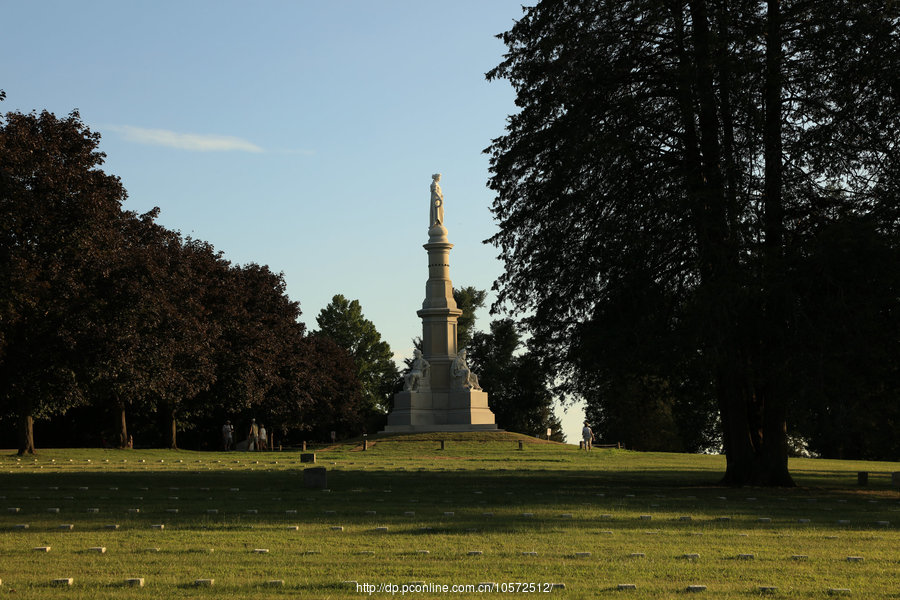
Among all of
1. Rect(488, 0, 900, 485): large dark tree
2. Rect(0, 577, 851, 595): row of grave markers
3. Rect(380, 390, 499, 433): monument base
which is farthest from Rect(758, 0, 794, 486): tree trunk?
Rect(380, 390, 499, 433): monument base

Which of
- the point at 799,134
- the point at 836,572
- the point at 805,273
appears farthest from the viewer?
the point at 799,134

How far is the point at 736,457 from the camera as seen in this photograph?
25.4 m

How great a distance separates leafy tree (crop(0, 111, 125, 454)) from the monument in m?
26.8

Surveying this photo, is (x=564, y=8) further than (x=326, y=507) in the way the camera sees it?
Yes

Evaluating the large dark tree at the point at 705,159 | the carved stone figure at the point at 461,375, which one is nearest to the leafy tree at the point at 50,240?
the large dark tree at the point at 705,159

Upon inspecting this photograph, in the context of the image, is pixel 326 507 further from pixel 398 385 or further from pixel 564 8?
pixel 398 385

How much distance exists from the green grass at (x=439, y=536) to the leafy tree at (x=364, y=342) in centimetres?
8258

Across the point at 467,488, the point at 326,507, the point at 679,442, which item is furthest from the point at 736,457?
the point at 679,442

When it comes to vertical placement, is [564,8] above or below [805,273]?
above

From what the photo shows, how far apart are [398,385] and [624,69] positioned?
7452cm

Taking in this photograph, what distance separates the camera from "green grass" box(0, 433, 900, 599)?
9938mm

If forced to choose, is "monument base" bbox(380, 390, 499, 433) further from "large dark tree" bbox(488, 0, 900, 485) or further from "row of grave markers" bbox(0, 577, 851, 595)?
"row of grave markers" bbox(0, 577, 851, 595)

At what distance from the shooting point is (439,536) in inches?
531

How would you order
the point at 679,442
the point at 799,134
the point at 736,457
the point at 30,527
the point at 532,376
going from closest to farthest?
the point at 30,527 < the point at 799,134 < the point at 736,457 < the point at 532,376 < the point at 679,442
